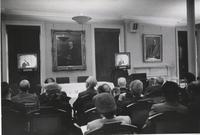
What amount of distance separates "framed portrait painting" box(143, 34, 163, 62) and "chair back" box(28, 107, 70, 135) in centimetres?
222

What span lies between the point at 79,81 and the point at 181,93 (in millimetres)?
2384

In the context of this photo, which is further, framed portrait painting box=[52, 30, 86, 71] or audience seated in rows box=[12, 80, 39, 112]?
framed portrait painting box=[52, 30, 86, 71]

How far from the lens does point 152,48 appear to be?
4191 mm

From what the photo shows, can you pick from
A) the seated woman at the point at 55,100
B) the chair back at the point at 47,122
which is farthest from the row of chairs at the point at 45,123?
the seated woman at the point at 55,100

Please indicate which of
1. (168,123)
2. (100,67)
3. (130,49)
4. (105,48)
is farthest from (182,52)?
(168,123)

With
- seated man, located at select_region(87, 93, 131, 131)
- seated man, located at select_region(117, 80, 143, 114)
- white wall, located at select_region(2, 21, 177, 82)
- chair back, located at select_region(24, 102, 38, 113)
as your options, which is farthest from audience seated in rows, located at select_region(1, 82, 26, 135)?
white wall, located at select_region(2, 21, 177, 82)

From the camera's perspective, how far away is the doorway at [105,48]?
14.2ft

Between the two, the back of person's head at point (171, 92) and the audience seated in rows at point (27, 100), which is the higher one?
the back of person's head at point (171, 92)

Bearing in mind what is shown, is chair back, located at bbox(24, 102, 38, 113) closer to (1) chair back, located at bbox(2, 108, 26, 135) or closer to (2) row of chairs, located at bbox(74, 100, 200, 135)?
(1) chair back, located at bbox(2, 108, 26, 135)

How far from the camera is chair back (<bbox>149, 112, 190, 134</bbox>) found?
223 cm

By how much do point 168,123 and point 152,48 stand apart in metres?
2.13

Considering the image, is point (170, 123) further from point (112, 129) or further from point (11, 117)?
point (11, 117)

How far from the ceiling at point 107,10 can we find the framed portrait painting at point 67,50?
1.16ft

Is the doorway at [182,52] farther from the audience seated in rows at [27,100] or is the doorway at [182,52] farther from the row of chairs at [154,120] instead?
the audience seated in rows at [27,100]
